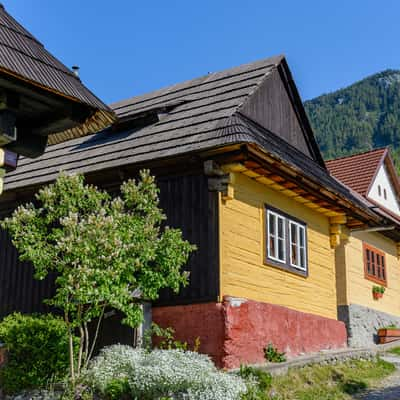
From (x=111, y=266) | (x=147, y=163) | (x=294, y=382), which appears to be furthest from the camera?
(x=147, y=163)

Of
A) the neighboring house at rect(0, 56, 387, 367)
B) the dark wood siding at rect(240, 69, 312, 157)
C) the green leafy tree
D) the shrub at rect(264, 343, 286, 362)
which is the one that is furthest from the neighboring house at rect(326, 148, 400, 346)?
the green leafy tree

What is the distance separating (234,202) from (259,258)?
127cm

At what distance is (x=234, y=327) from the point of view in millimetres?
11641

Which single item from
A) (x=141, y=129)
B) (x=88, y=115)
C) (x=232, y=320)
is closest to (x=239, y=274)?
(x=232, y=320)

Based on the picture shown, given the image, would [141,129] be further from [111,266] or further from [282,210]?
[111,266]

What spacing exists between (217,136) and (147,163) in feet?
5.28

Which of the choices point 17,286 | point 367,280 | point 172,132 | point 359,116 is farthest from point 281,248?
point 359,116

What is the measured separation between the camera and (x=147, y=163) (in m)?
12.8

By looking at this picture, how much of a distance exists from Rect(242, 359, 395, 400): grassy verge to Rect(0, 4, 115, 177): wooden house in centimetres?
483

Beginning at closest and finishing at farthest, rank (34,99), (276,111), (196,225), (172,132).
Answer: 1. (34,99)
2. (196,225)
3. (172,132)
4. (276,111)

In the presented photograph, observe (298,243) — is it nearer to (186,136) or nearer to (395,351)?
(186,136)

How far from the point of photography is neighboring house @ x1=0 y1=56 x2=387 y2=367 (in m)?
12.0

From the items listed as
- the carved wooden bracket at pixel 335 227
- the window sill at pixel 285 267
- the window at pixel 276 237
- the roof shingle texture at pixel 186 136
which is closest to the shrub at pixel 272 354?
the window sill at pixel 285 267

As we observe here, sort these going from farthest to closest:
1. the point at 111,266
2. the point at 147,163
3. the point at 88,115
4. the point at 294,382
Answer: the point at 147,163 < the point at 294,382 < the point at 111,266 < the point at 88,115
